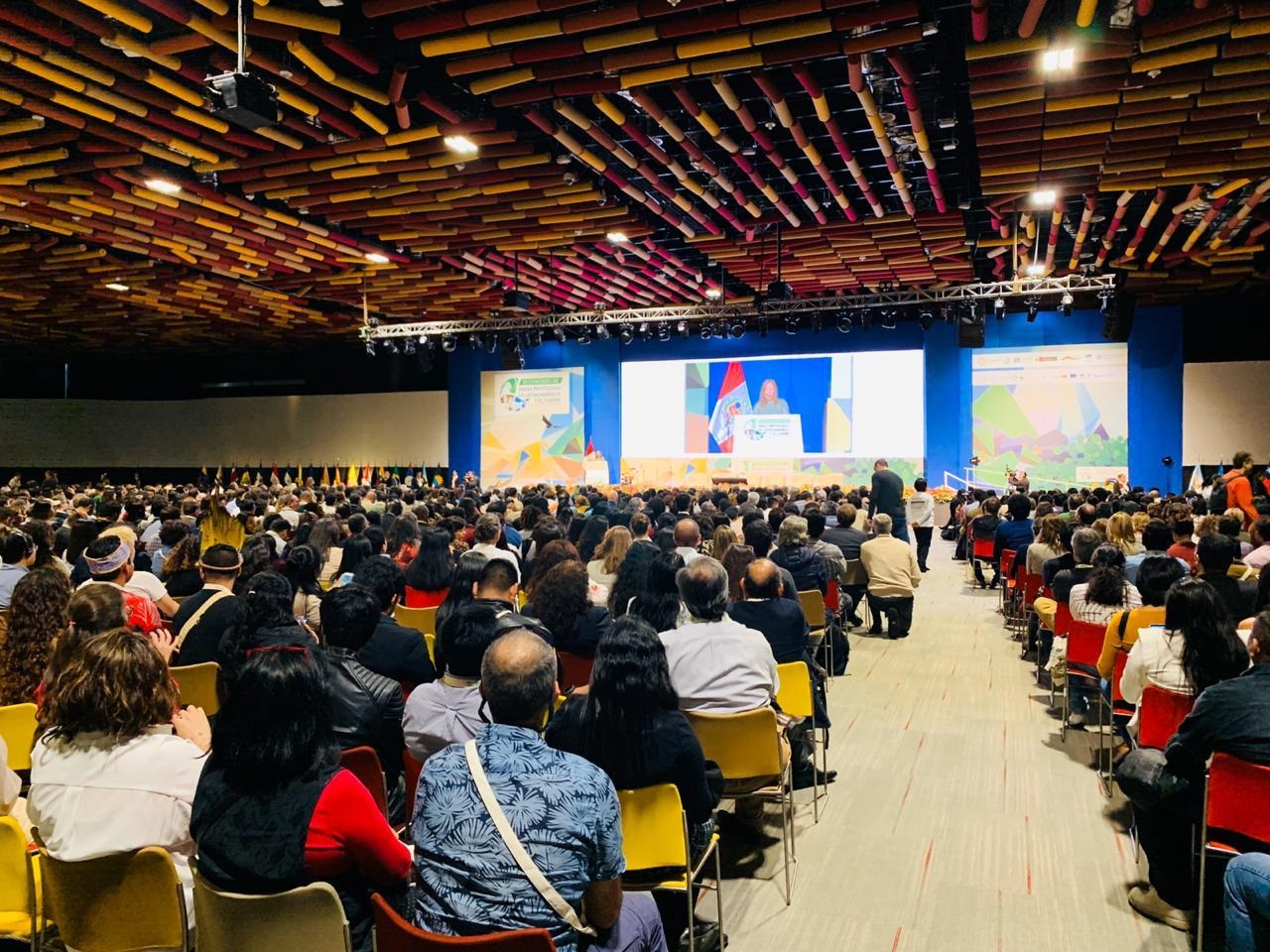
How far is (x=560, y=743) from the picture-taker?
104 inches

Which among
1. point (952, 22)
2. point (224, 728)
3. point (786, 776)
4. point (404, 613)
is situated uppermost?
point (952, 22)

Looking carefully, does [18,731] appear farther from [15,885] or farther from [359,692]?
[359,692]

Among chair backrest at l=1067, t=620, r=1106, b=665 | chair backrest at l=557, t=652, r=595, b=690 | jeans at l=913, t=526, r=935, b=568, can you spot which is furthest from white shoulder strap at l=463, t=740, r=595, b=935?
jeans at l=913, t=526, r=935, b=568

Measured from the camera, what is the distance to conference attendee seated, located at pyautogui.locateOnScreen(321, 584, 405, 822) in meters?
2.95

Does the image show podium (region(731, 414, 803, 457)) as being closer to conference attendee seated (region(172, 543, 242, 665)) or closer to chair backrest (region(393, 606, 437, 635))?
chair backrest (region(393, 606, 437, 635))

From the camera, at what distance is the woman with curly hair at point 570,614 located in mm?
4258

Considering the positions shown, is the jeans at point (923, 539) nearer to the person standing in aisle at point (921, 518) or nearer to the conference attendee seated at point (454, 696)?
the person standing in aisle at point (921, 518)

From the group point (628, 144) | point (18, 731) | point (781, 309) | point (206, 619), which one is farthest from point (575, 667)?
point (781, 309)

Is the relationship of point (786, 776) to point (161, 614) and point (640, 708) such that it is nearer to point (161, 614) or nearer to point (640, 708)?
point (640, 708)

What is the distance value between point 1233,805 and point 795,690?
173 centimetres

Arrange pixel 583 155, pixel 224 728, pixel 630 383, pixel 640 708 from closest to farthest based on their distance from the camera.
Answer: pixel 224 728, pixel 640 708, pixel 583 155, pixel 630 383

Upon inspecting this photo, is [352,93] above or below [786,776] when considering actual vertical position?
above

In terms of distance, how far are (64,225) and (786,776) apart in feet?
35.0

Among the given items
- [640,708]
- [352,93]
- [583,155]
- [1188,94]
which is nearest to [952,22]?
[1188,94]
